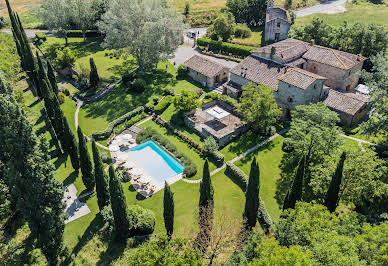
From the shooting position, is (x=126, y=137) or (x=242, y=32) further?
(x=242, y=32)

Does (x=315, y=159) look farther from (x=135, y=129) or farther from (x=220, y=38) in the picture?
(x=220, y=38)

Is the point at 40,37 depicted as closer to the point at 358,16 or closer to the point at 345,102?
the point at 345,102

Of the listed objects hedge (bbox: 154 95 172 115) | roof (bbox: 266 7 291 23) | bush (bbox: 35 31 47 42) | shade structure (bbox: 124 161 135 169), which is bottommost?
shade structure (bbox: 124 161 135 169)

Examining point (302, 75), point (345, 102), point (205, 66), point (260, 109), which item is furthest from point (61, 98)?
point (345, 102)

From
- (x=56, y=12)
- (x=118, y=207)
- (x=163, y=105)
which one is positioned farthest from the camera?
(x=56, y=12)

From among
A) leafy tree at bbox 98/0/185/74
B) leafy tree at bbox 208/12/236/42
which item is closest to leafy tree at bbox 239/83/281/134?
leafy tree at bbox 98/0/185/74

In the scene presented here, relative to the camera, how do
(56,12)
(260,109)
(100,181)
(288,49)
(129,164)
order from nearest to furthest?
(100,181) < (129,164) < (260,109) < (288,49) < (56,12)

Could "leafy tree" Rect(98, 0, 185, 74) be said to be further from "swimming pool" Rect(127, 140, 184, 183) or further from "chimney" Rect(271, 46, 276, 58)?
"swimming pool" Rect(127, 140, 184, 183)
